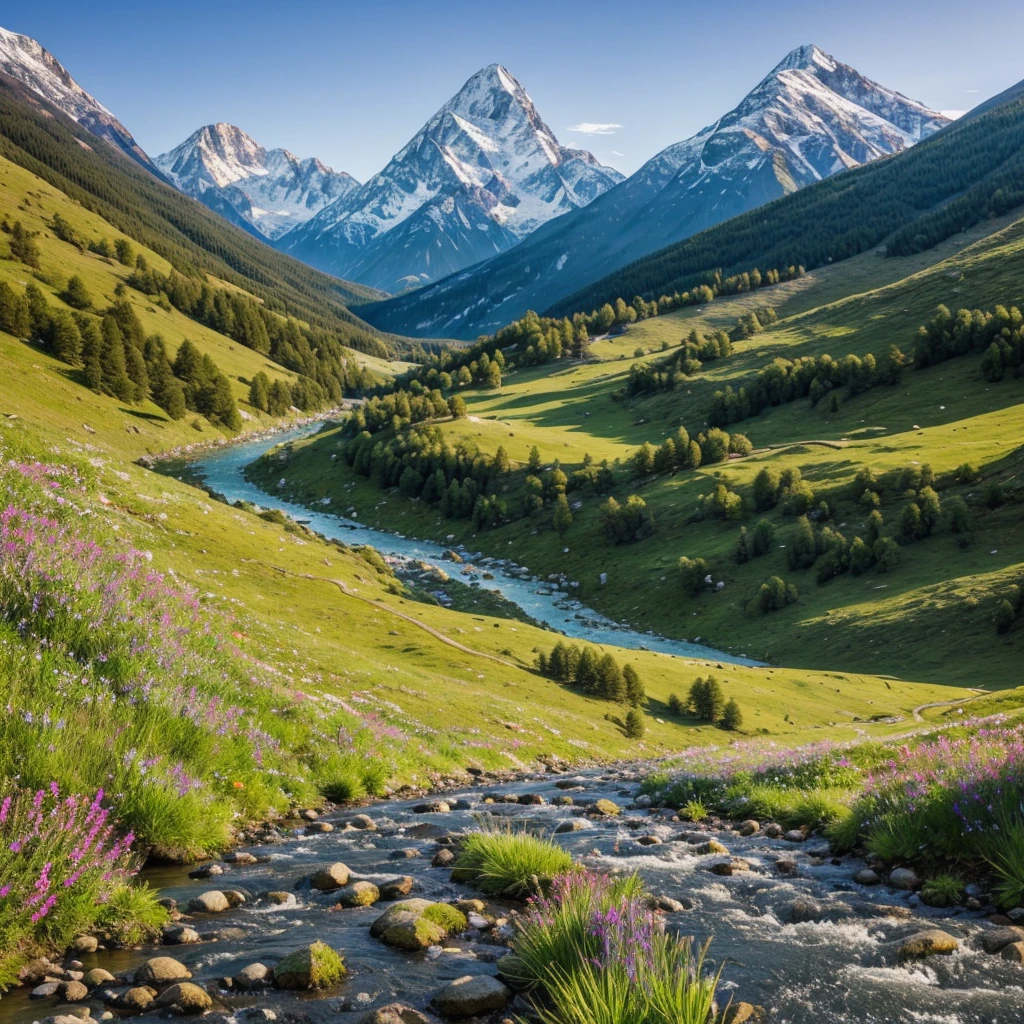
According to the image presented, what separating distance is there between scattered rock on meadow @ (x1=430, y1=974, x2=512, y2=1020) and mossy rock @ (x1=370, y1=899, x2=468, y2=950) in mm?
1337

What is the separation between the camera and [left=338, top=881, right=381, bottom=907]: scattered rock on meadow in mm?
9953

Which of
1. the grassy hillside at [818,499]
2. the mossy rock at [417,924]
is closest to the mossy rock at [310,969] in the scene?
the mossy rock at [417,924]

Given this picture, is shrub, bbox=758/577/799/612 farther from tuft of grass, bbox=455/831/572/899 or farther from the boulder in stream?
the boulder in stream

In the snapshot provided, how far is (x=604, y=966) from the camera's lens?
19.6 feet

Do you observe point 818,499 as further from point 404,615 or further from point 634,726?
point 404,615

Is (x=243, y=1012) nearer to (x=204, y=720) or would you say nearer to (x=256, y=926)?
(x=256, y=926)

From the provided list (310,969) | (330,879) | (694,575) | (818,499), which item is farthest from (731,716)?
(818,499)

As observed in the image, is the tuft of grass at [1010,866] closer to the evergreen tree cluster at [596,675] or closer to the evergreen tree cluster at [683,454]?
the evergreen tree cluster at [596,675]

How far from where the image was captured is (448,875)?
1136 centimetres

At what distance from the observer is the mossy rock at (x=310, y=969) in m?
7.38

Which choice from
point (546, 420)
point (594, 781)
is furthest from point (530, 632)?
point (546, 420)

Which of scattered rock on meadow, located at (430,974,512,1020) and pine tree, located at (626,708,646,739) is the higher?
scattered rock on meadow, located at (430,974,512,1020)

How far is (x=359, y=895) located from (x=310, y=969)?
2.70 meters

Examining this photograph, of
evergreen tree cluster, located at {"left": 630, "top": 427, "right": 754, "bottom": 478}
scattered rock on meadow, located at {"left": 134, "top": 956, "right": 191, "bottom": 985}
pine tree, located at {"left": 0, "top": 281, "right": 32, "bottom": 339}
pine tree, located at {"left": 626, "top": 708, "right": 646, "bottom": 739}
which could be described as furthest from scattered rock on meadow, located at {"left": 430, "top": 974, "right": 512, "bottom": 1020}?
pine tree, located at {"left": 0, "top": 281, "right": 32, "bottom": 339}
